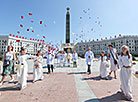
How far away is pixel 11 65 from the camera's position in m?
4.70

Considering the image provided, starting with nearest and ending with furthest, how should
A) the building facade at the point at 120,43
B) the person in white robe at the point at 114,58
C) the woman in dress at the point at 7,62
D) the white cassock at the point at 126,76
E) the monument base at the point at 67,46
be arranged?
the white cassock at the point at 126,76
the woman in dress at the point at 7,62
the person in white robe at the point at 114,58
the monument base at the point at 67,46
the building facade at the point at 120,43

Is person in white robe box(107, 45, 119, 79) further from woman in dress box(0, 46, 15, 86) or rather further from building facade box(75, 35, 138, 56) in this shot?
building facade box(75, 35, 138, 56)

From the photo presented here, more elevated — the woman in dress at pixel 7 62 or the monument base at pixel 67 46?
the monument base at pixel 67 46

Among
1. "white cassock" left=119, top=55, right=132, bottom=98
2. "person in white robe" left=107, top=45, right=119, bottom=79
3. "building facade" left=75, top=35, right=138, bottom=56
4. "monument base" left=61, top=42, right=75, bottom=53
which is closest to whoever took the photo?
"white cassock" left=119, top=55, right=132, bottom=98

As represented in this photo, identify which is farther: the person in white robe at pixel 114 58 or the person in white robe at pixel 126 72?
the person in white robe at pixel 114 58

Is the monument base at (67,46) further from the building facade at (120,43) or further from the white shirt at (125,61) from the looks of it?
the building facade at (120,43)

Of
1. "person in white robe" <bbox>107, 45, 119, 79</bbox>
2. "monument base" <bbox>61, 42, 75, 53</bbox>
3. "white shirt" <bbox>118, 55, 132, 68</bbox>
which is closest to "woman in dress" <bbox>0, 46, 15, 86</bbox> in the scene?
"white shirt" <bbox>118, 55, 132, 68</bbox>

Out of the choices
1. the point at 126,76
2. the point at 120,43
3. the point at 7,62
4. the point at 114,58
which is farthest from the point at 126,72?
the point at 120,43

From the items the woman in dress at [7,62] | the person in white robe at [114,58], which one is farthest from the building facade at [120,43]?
the woman in dress at [7,62]

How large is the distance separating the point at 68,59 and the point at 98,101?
29.1ft

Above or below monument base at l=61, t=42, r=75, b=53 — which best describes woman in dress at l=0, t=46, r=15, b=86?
below

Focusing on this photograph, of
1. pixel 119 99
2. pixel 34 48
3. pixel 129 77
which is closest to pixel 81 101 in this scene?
pixel 119 99

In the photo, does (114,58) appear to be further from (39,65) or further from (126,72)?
(39,65)

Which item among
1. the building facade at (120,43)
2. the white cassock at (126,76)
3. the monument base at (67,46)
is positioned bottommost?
the white cassock at (126,76)
